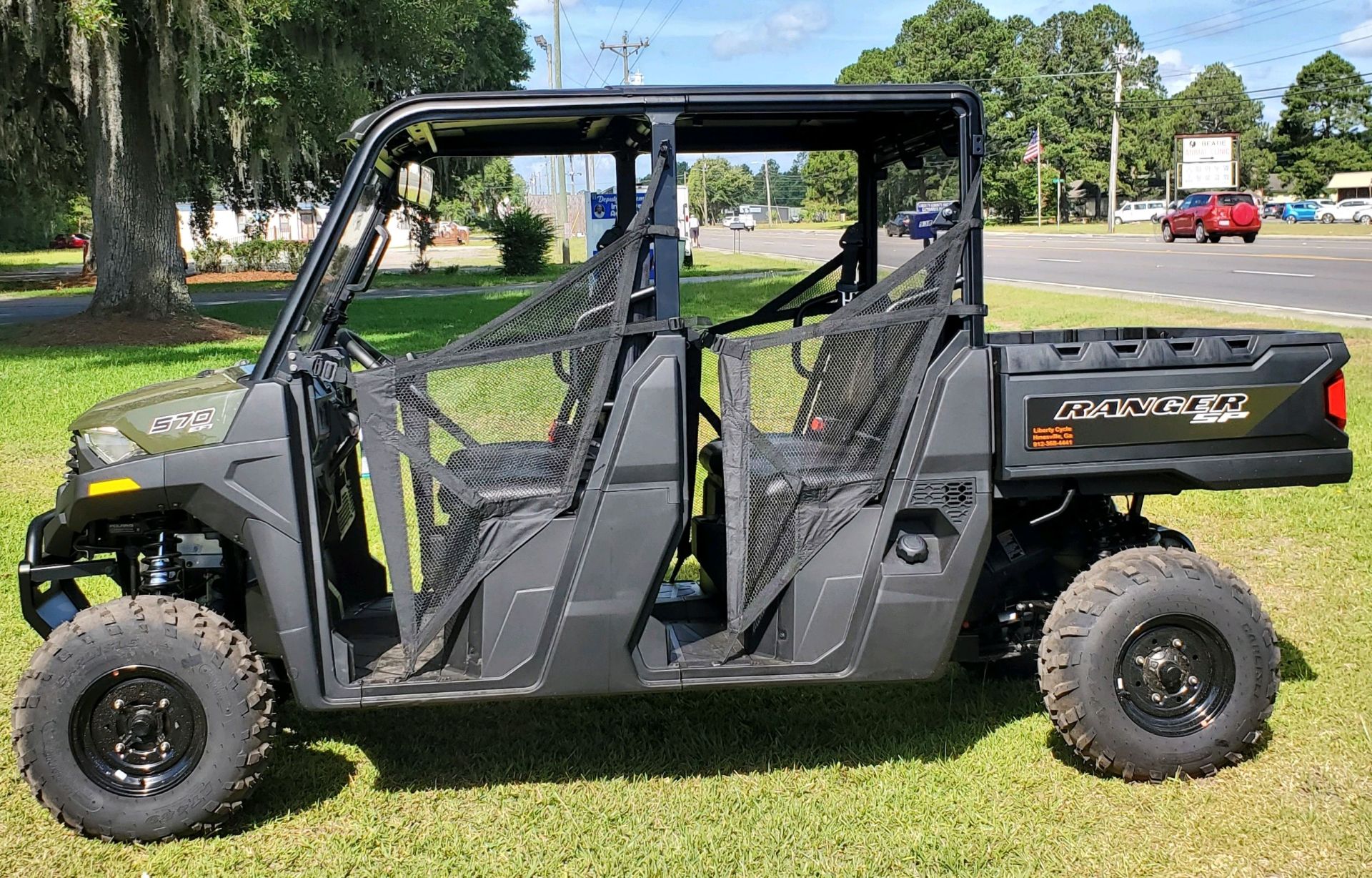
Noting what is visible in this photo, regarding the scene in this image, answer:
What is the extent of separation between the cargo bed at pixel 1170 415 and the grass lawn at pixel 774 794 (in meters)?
0.99

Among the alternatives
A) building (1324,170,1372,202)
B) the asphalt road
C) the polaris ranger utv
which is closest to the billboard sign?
building (1324,170,1372,202)

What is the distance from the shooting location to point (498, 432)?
3564mm

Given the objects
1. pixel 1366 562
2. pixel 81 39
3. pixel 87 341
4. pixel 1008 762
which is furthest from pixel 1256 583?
pixel 87 341

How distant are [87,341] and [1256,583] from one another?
15571 millimetres

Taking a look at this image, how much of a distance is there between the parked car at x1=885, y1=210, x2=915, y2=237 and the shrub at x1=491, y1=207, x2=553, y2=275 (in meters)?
25.7

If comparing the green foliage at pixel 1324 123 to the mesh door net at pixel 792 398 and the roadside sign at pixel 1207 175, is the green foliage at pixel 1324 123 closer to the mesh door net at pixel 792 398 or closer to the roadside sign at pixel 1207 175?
the roadside sign at pixel 1207 175

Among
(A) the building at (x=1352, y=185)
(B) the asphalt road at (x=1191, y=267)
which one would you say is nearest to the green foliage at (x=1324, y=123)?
(A) the building at (x=1352, y=185)

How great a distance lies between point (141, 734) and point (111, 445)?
2.90 feet

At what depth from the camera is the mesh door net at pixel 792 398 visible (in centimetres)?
361

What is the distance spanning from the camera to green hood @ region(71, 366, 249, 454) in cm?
347

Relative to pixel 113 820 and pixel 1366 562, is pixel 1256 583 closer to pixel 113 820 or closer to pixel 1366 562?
pixel 1366 562

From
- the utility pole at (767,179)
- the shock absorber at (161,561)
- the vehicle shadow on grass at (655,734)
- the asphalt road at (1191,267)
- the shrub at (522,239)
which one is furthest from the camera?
the shrub at (522,239)

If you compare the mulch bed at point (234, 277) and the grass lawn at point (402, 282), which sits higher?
the mulch bed at point (234, 277)

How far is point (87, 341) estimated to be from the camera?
53.6 feet
